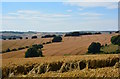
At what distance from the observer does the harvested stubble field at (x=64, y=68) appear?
1190 cm

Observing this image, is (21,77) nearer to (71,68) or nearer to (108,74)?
(71,68)

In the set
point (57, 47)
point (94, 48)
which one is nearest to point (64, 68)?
point (94, 48)

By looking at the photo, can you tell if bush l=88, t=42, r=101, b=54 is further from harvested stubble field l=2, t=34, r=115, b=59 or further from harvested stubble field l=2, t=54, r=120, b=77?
harvested stubble field l=2, t=54, r=120, b=77

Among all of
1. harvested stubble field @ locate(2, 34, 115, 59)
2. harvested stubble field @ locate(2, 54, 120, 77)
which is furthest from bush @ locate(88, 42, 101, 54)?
harvested stubble field @ locate(2, 54, 120, 77)

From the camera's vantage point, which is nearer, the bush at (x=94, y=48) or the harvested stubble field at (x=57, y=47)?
the harvested stubble field at (x=57, y=47)

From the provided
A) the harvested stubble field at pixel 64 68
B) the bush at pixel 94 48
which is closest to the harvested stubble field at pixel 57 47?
the bush at pixel 94 48

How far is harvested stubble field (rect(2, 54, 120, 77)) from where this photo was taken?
1190 cm

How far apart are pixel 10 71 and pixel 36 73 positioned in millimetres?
1391

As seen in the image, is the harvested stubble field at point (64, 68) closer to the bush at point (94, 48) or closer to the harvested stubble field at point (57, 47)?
the harvested stubble field at point (57, 47)

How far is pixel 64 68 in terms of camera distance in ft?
45.6

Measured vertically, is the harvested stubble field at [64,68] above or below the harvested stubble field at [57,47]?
above

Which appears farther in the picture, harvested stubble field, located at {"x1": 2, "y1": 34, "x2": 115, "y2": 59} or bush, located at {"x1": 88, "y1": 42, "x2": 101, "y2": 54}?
bush, located at {"x1": 88, "y1": 42, "x2": 101, "y2": 54}

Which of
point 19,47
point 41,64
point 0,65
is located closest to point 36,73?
point 41,64

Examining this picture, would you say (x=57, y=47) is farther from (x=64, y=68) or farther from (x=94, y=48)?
(x=64, y=68)
